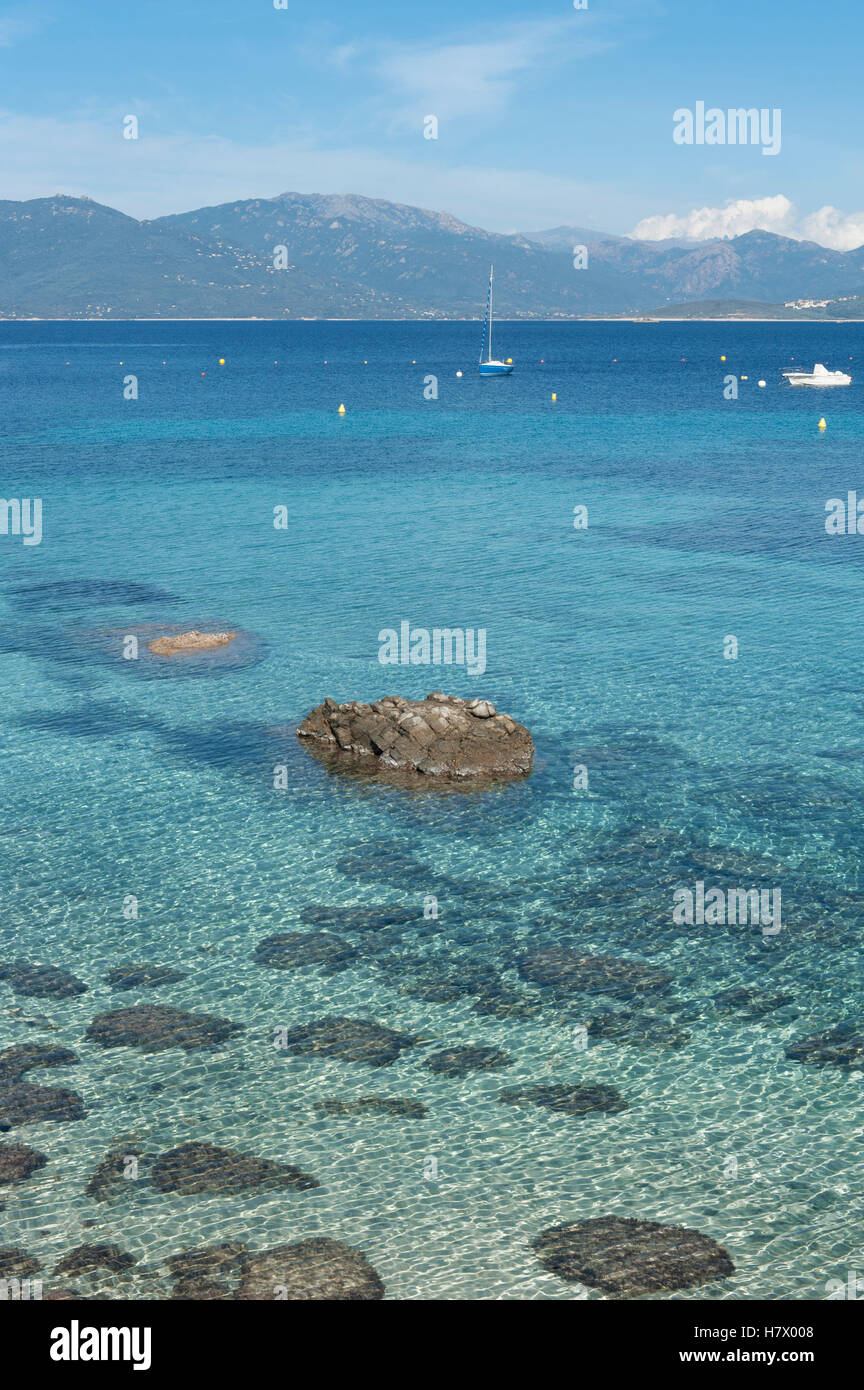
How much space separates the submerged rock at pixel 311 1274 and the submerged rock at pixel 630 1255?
2583 mm

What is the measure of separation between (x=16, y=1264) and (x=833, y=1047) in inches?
565

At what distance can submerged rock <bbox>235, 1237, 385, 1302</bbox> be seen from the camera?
1723 centimetres

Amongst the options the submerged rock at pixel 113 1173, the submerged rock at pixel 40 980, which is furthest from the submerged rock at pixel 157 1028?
the submerged rock at pixel 113 1173

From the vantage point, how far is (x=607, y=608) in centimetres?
5212

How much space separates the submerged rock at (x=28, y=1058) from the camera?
21906 millimetres

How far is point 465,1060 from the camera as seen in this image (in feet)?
73.5

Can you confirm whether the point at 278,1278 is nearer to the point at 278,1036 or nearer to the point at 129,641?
the point at 278,1036

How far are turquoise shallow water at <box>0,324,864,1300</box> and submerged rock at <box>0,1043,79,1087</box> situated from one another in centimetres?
38

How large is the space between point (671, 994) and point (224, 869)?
37.3ft

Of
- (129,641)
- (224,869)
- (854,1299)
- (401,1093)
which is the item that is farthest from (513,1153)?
(129,641)

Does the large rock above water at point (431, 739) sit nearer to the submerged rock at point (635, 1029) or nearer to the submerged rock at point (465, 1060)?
the submerged rock at point (635, 1029)
